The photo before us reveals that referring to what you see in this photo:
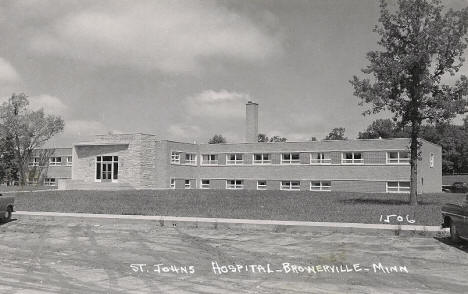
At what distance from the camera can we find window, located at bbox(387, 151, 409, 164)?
152 feet

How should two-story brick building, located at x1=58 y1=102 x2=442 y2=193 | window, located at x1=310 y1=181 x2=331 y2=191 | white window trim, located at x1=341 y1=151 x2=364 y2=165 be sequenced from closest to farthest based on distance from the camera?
1. two-story brick building, located at x1=58 y1=102 x2=442 y2=193
2. white window trim, located at x1=341 y1=151 x2=364 y2=165
3. window, located at x1=310 y1=181 x2=331 y2=191

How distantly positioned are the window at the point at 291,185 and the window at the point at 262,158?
112 inches

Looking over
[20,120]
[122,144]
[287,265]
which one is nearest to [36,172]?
[20,120]

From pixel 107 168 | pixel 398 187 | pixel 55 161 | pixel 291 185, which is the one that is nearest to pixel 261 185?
pixel 291 185

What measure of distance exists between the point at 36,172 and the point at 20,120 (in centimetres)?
842

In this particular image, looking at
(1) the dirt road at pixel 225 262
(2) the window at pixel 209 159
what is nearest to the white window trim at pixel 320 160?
(2) the window at pixel 209 159

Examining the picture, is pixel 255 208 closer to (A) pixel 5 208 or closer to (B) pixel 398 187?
(A) pixel 5 208

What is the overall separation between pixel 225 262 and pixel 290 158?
43.0 m

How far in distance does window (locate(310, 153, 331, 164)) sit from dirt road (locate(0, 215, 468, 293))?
36474 mm

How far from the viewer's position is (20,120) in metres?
56.5

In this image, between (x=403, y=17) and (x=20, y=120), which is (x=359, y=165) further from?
(x=20, y=120)

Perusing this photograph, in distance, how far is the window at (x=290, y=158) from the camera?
171 ft

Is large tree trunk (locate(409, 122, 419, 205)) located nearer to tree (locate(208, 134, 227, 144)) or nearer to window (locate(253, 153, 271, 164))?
window (locate(253, 153, 271, 164))

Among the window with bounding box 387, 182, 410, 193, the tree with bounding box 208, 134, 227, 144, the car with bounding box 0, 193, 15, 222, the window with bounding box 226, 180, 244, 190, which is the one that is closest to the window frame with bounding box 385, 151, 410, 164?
the window with bounding box 387, 182, 410, 193
